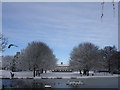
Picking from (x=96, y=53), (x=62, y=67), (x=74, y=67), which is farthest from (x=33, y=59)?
(x=62, y=67)

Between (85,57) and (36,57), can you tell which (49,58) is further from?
(85,57)

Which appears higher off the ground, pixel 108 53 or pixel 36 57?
pixel 108 53

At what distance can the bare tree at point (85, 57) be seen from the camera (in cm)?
6243

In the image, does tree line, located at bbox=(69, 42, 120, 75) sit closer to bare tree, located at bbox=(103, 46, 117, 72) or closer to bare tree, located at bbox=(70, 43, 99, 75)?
bare tree, located at bbox=(70, 43, 99, 75)

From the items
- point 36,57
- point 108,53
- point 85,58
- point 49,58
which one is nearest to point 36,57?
point 36,57

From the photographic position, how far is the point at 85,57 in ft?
205

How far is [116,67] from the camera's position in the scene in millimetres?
75625

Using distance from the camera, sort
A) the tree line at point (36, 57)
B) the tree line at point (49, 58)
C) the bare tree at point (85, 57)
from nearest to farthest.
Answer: the tree line at point (36, 57), the tree line at point (49, 58), the bare tree at point (85, 57)

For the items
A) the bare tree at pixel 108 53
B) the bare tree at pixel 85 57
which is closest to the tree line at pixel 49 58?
the bare tree at pixel 85 57

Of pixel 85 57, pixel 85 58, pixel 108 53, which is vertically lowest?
pixel 85 58

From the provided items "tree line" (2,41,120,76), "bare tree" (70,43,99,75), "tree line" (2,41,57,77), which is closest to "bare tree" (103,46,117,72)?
"tree line" (2,41,120,76)

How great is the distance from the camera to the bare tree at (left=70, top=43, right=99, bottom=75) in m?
62.4

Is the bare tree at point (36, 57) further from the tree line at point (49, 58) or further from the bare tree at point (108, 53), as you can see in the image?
the bare tree at point (108, 53)

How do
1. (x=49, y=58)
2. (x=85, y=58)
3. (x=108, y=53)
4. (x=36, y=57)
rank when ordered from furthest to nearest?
(x=108, y=53) < (x=85, y=58) < (x=49, y=58) < (x=36, y=57)
